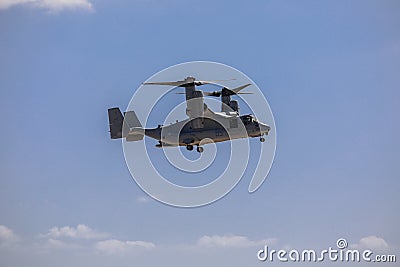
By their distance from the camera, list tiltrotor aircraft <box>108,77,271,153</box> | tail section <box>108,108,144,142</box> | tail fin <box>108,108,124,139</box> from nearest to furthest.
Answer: tiltrotor aircraft <box>108,77,271,153</box>, tail section <box>108,108,144,142</box>, tail fin <box>108,108,124,139</box>

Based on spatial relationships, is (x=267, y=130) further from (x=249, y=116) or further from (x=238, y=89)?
(x=238, y=89)

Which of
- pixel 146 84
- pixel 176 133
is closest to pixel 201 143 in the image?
pixel 176 133

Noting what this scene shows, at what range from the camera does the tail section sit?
66812 millimetres

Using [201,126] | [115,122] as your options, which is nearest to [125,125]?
→ [115,122]

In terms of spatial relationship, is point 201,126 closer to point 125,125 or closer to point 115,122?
point 125,125

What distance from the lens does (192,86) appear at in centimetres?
6334

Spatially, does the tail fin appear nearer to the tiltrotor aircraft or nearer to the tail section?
the tail section

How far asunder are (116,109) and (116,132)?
9.05 ft

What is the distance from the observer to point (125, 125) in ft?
225

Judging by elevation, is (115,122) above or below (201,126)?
above

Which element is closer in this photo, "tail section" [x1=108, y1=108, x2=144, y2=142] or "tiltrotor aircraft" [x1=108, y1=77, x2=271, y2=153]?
"tiltrotor aircraft" [x1=108, y1=77, x2=271, y2=153]

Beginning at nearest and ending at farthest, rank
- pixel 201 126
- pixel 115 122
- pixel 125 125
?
pixel 201 126 < pixel 125 125 < pixel 115 122

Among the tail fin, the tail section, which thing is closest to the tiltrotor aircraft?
the tail section

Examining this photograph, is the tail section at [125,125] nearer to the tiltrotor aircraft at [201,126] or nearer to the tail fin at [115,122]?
the tail fin at [115,122]
